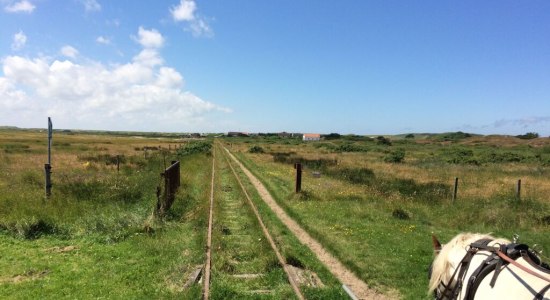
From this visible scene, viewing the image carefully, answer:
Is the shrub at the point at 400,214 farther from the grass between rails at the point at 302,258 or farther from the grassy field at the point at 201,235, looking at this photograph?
the grass between rails at the point at 302,258

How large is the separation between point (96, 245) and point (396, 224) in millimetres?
8305

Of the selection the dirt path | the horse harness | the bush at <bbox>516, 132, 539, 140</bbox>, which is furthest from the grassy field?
the bush at <bbox>516, 132, 539, 140</bbox>

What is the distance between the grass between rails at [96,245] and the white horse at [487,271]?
13.1 feet

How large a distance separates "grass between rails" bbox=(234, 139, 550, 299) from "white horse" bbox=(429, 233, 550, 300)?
3.19m

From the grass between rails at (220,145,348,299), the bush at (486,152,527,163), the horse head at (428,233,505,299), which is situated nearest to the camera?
the horse head at (428,233,505,299)

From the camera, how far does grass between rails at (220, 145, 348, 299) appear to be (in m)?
6.53

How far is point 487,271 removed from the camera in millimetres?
3203

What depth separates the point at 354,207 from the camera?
1421cm

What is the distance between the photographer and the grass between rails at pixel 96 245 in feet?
22.6

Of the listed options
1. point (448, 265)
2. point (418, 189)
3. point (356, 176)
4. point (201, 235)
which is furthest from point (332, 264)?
point (356, 176)

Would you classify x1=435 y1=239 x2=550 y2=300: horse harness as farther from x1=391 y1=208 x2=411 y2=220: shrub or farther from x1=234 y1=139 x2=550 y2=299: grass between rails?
x1=391 y1=208 x2=411 y2=220: shrub

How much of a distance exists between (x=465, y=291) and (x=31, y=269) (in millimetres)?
7720

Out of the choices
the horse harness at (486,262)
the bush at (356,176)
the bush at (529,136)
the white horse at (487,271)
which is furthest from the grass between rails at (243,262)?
the bush at (529,136)

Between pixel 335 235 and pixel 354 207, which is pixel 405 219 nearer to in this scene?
pixel 354 207
